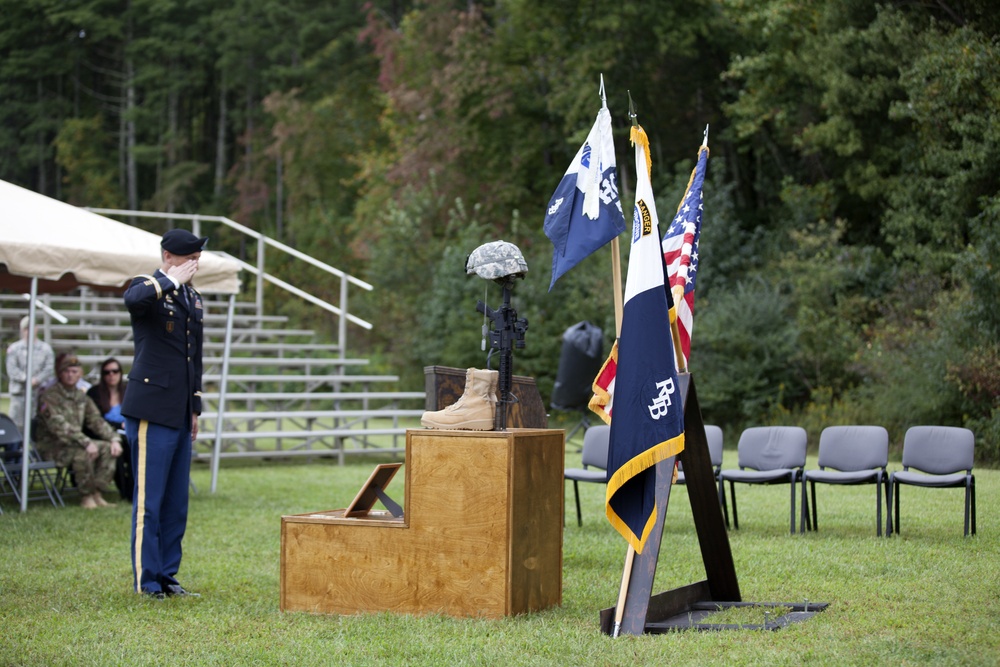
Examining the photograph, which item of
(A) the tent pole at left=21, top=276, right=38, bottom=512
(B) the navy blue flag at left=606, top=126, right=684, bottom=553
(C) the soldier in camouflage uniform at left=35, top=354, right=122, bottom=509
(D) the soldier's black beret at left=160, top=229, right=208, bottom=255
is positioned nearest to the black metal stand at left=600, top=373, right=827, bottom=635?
(B) the navy blue flag at left=606, top=126, right=684, bottom=553

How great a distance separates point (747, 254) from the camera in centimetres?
2197

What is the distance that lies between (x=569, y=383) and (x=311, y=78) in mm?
25983

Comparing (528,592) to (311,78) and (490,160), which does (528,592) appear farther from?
(311,78)

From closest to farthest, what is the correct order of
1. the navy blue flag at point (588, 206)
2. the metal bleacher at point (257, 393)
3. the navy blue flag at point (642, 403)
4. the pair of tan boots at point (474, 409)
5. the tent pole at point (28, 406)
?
the navy blue flag at point (642, 403) → the navy blue flag at point (588, 206) → the pair of tan boots at point (474, 409) → the tent pole at point (28, 406) → the metal bleacher at point (257, 393)

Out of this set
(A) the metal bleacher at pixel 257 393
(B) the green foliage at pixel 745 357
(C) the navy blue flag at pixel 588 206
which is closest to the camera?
(C) the navy blue flag at pixel 588 206

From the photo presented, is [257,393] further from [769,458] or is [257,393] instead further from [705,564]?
[705,564]

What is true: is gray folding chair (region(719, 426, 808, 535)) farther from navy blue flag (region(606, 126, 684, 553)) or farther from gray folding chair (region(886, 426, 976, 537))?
navy blue flag (region(606, 126, 684, 553))

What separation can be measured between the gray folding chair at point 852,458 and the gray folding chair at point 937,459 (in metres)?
0.16

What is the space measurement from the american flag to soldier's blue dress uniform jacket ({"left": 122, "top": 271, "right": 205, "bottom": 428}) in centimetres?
289

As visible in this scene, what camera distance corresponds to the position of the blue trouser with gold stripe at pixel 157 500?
21.6ft

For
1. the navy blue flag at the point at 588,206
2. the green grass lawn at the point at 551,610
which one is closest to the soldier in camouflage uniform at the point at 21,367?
the green grass lawn at the point at 551,610

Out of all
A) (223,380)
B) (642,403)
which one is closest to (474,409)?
(642,403)

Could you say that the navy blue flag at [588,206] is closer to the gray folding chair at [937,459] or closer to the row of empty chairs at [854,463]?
the row of empty chairs at [854,463]

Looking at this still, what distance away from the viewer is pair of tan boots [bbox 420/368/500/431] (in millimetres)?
6090
